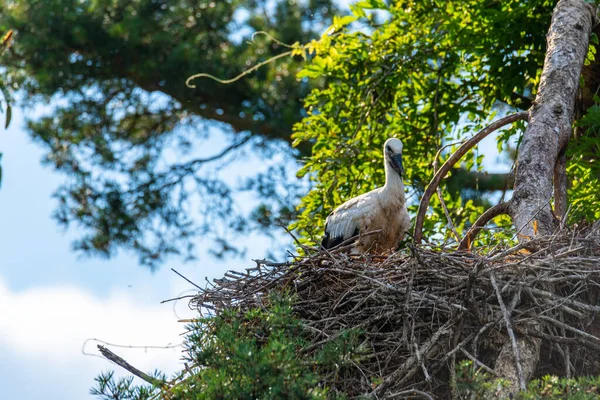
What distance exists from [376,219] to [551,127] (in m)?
1.63

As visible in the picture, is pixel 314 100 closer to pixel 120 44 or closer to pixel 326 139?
pixel 326 139

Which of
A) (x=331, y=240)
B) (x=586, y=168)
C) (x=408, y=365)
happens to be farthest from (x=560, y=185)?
(x=408, y=365)

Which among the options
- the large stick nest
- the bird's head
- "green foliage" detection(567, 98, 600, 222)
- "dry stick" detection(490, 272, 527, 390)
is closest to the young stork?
the bird's head

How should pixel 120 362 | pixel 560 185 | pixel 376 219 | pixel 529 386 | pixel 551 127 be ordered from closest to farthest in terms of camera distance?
1. pixel 529 386
2. pixel 120 362
3. pixel 551 127
4. pixel 560 185
5. pixel 376 219

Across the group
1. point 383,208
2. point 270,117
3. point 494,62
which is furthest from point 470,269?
point 270,117

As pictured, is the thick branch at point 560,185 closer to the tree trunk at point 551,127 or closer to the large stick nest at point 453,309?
the tree trunk at point 551,127

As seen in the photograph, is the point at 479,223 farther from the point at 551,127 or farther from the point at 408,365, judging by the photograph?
the point at 408,365

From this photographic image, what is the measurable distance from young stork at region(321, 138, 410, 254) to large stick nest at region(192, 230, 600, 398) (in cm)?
173

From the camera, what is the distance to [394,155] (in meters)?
8.85

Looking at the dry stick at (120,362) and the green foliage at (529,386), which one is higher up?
the dry stick at (120,362)

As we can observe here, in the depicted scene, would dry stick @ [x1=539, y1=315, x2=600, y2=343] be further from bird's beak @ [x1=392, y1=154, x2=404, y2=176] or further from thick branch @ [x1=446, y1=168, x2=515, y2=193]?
thick branch @ [x1=446, y1=168, x2=515, y2=193]

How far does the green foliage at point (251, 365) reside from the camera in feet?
15.7

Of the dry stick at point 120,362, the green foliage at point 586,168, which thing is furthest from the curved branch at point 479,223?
the dry stick at point 120,362

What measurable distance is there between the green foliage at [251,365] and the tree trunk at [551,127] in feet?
6.18
